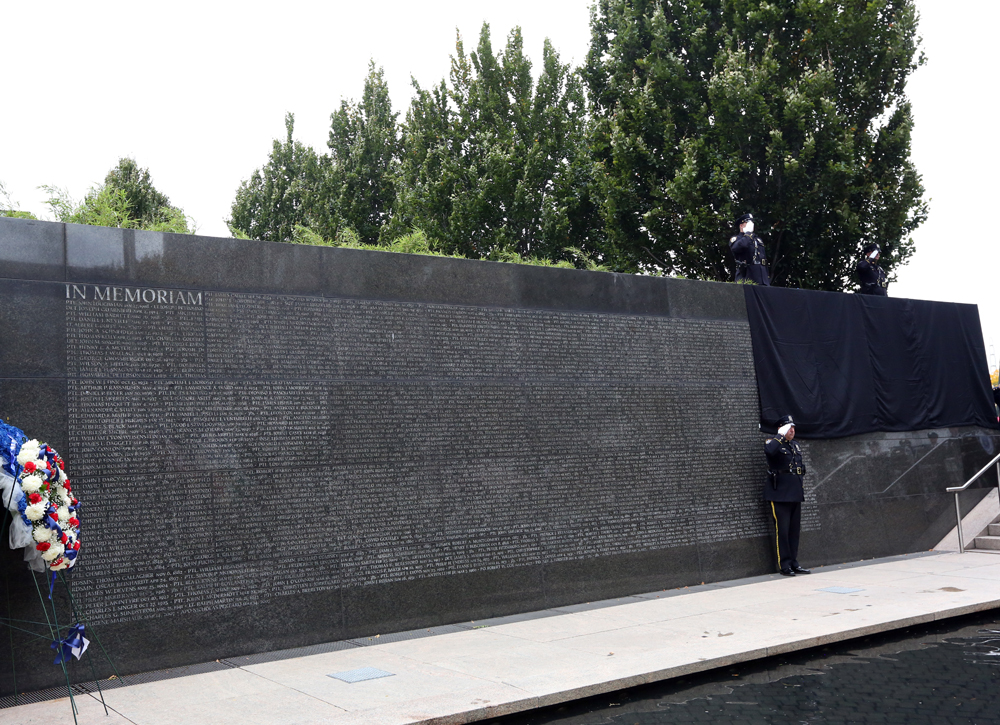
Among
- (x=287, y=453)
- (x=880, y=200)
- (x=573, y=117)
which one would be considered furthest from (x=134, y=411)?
(x=573, y=117)

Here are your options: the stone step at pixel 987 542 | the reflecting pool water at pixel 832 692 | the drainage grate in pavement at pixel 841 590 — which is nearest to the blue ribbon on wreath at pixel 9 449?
the reflecting pool water at pixel 832 692

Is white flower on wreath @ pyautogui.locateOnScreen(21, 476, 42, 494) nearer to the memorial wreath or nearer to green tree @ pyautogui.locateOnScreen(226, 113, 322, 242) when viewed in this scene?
the memorial wreath

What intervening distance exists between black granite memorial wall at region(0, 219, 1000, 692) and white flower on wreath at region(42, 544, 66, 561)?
→ 110 centimetres

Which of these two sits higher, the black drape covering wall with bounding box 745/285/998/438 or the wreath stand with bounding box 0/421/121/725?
the black drape covering wall with bounding box 745/285/998/438

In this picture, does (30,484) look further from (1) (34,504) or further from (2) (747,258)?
(2) (747,258)

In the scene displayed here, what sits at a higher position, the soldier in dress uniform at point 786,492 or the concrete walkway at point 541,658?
the soldier in dress uniform at point 786,492

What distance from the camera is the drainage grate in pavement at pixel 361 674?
239 inches

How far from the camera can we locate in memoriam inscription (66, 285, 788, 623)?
6.78 meters

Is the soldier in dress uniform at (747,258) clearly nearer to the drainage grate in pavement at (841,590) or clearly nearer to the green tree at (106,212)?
the drainage grate in pavement at (841,590)

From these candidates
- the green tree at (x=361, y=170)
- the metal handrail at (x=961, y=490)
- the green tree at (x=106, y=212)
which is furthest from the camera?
the green tree at (x=361, y=170)

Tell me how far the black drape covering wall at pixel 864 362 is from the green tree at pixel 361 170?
63.5 feet

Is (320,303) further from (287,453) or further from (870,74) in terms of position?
(870,74)

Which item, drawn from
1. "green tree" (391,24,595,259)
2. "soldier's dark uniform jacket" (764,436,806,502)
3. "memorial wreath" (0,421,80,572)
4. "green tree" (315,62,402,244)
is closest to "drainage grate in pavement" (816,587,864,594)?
"soldier's dark uniform jacket" (764,436,806,502)

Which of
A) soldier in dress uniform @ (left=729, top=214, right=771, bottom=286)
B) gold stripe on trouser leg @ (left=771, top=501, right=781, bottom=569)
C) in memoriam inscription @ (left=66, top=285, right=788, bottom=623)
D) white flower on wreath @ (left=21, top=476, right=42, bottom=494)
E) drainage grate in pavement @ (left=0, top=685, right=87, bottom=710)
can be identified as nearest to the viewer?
white flower on wreath @ (left=21, top=476, right=42, bottom=494)
